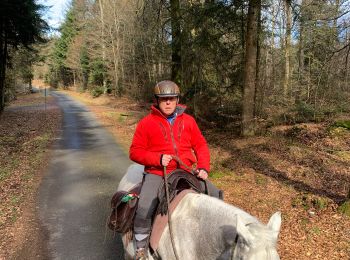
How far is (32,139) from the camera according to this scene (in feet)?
58.0

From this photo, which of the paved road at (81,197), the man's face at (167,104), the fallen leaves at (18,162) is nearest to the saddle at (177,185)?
the man's face at (167,104)

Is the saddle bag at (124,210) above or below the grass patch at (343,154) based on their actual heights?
above

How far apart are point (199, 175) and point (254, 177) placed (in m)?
5.63

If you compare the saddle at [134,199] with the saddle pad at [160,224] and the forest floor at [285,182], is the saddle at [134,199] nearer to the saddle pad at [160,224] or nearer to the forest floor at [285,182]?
the saddle pad at [160,224]

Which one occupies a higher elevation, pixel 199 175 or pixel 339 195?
pixel 199 175

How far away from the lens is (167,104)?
389 centimetres

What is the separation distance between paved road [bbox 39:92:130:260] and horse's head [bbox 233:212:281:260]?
12.3 ft

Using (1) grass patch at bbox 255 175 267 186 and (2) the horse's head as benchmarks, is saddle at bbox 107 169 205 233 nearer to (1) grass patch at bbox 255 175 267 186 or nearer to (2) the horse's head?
(2) the horse's head

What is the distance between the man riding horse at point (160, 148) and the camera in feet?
12.1

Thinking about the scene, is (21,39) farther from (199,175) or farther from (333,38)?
(199,175)

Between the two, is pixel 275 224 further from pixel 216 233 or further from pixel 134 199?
pixel 134 199

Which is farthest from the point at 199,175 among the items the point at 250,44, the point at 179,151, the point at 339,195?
the point at 250,44

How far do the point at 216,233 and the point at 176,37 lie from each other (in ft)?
47.3

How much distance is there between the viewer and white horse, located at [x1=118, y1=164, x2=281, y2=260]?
2.30 m
